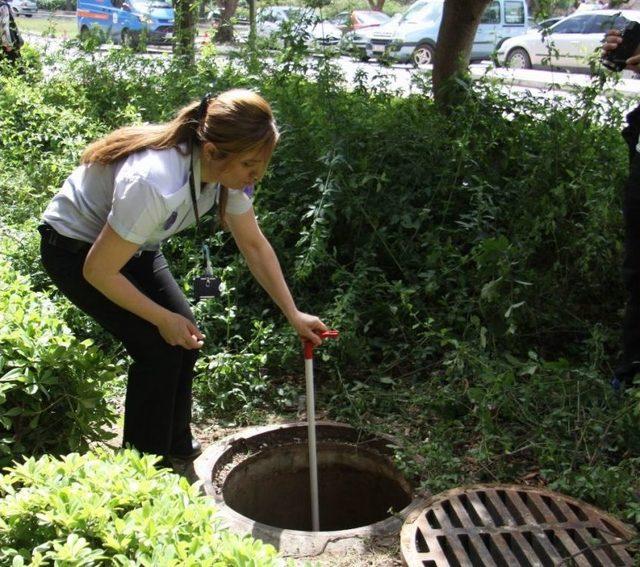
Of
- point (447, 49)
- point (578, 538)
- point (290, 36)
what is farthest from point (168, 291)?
point (447, 49)

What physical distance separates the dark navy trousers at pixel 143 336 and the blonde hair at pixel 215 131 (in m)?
0.43

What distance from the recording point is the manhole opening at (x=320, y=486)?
3.86 m

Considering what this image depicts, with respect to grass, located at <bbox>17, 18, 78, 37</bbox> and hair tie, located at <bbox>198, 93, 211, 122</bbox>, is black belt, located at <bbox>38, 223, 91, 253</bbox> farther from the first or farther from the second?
grass, located at <bbox>17, 18, 78, 37</bbox>

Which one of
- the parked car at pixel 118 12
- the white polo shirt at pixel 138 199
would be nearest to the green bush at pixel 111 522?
the white polo shirt at pixel 138 199

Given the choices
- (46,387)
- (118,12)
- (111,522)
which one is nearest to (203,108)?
(46,387)

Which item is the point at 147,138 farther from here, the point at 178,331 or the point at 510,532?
the point at 510,532

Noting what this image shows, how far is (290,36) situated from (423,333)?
270cm

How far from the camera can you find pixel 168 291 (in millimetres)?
3352

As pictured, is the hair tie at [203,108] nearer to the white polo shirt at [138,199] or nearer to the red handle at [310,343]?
the white polo shirt at [138,199]

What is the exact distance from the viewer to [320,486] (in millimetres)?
4027

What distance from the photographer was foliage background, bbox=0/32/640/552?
3.67 m

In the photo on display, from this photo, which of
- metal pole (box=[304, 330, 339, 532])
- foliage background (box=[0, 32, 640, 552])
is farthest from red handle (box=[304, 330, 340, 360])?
foliage background (box=[0, 32, 640, 552])

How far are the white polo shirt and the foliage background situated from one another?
1.33 m

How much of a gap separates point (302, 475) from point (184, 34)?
5463 millimetres
